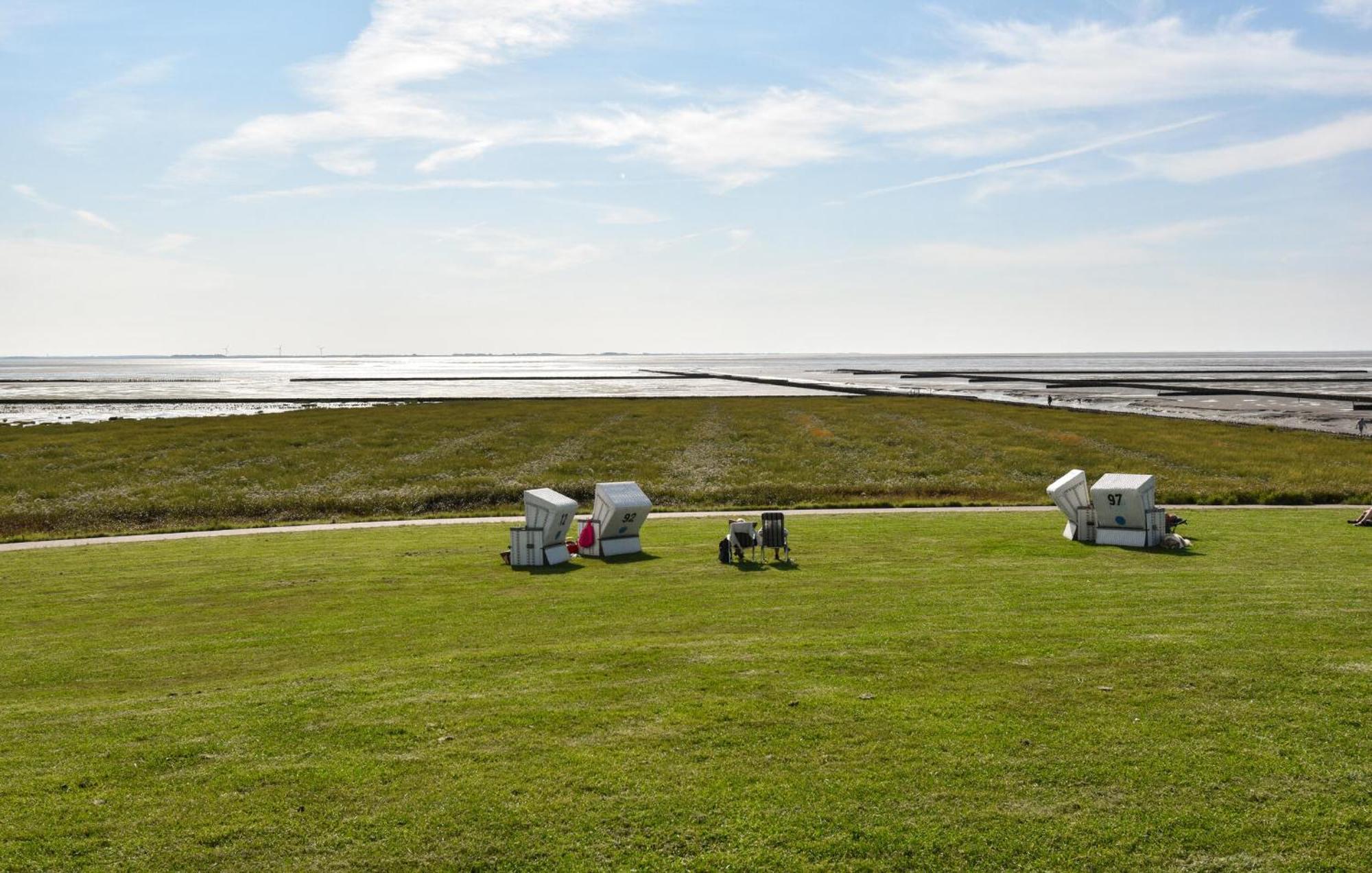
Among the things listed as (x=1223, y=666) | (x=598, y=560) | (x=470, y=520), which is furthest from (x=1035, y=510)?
(x=1223, y=666)

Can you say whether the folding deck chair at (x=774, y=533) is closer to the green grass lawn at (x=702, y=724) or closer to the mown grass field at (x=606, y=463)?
the green grass lawn at (x=702, y=724)

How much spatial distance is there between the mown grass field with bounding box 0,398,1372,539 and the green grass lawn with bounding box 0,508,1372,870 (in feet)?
63.9

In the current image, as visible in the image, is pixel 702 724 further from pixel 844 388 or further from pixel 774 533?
pixel 844 388

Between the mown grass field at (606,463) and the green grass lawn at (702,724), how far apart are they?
19482 mm

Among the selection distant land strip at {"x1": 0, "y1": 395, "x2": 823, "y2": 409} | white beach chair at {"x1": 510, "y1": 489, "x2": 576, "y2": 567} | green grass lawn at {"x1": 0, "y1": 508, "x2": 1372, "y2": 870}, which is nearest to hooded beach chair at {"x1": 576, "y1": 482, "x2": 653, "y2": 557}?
white beach chair at {"x1": 510, "y1": 489, "x2": 576, "y2": 567}

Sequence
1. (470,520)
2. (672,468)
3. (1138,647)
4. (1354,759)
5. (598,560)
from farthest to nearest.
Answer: (672,468), (470,520), (598,560), (1138,647), (1354,759)

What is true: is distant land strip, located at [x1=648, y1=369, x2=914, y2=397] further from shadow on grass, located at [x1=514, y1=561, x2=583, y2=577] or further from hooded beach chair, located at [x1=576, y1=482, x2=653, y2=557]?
shadow on grass, located at [x1=514, y1=561, x2=583, y2=577]

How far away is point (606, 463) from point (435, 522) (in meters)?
22.2

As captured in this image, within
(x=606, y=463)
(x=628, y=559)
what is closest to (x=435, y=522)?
(x=628, y=559)

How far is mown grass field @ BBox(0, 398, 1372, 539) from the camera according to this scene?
38656 mm

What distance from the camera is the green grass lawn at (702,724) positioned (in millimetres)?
8273

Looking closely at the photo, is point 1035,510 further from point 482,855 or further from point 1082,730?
point 482,855

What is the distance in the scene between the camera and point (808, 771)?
953 cm

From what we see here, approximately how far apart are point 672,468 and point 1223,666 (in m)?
39.1
